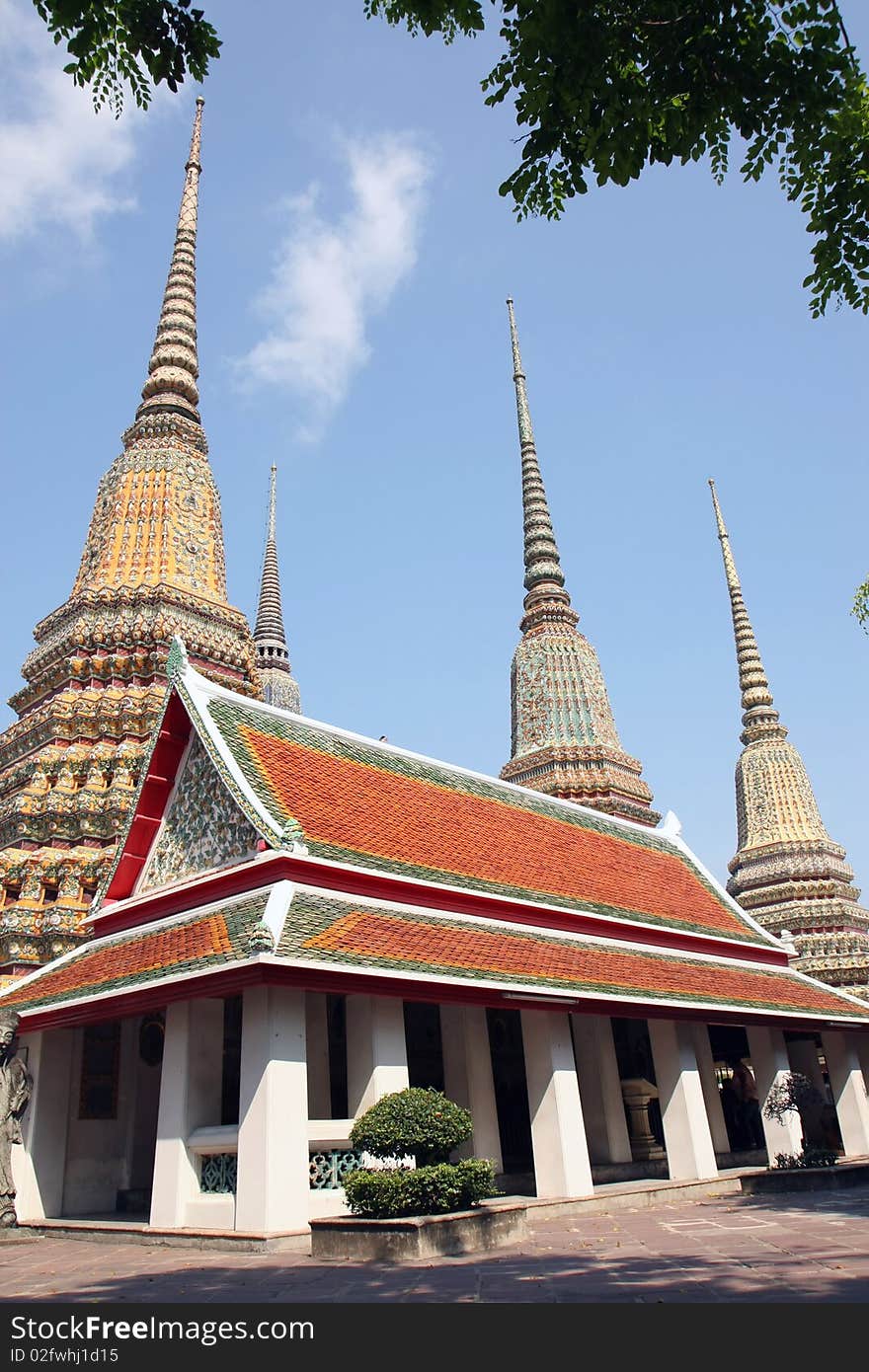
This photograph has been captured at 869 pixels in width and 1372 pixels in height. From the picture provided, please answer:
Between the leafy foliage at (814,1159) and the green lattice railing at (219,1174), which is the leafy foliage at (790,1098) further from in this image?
the green lattice railing at (219,1174)

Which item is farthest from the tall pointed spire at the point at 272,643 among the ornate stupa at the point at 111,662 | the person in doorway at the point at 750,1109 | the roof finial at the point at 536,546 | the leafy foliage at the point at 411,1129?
the leafy foliage at the point at 411,1129

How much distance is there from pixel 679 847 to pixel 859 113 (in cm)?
1894

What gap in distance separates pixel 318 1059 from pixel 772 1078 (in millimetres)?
8034

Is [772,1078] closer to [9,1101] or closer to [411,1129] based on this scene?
[411,1129]

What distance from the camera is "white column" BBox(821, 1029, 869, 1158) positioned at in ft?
58.4

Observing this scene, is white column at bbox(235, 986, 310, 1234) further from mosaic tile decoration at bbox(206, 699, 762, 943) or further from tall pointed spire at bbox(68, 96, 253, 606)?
tall pointed spire at bbox(68, 96, 253, 606)

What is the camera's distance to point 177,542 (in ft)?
77.1

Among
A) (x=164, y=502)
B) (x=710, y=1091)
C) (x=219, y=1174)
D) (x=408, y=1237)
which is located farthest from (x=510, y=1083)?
(x=164, y=502)

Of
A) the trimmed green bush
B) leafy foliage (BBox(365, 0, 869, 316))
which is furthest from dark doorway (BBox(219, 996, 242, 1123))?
leafy foliage (BBox(365, 0, 869, 316))

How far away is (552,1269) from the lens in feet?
22.3

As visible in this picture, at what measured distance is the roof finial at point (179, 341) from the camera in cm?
2767

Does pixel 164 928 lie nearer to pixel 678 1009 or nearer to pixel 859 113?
pixel 678 1009

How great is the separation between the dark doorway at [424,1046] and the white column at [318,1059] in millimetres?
1767

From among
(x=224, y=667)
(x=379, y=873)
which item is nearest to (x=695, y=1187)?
(x=379, y=873)
